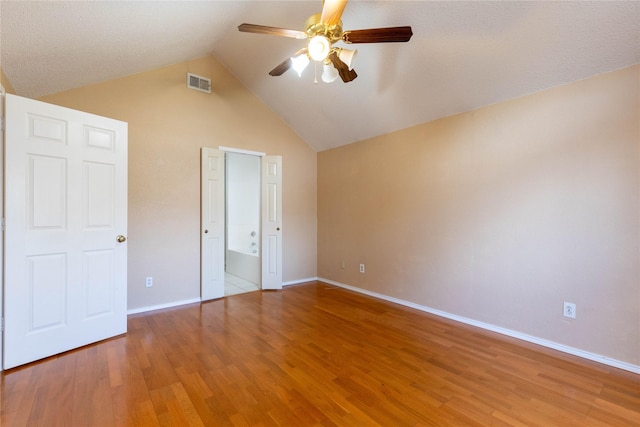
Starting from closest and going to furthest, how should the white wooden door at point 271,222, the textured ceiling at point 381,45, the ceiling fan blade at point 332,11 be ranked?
the ceiling fan blade at point 332,11
the textured ceiling at point 381,45
the white wooden door at point 271,222

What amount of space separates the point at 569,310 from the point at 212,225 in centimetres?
403

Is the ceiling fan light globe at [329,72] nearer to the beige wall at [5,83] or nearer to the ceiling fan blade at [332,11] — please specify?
the ceiling fan blade at [332,11]

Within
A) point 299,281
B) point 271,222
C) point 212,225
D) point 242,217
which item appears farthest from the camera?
point 242,217

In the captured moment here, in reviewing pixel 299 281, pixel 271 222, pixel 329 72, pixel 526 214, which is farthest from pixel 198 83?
pixel 526 214

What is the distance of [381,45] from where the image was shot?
2756 mm

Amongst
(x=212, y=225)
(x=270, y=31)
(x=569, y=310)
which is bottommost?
(x=569, y=310)

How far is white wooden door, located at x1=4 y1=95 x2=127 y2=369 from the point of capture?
2.15 metres

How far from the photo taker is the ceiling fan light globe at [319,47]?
6.26 feet

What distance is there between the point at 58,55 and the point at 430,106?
11.8 ft

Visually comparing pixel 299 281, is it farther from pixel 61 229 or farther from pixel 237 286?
pixel 61 229

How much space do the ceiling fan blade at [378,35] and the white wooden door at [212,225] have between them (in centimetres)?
260

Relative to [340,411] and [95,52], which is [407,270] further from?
[95,52]

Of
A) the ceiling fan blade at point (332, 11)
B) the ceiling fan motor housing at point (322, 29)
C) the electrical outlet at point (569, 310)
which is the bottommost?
the electrical outlet at point (569, 310)

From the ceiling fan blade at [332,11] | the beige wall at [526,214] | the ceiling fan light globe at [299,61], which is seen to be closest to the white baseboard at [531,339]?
the beige wall at [526,214]
